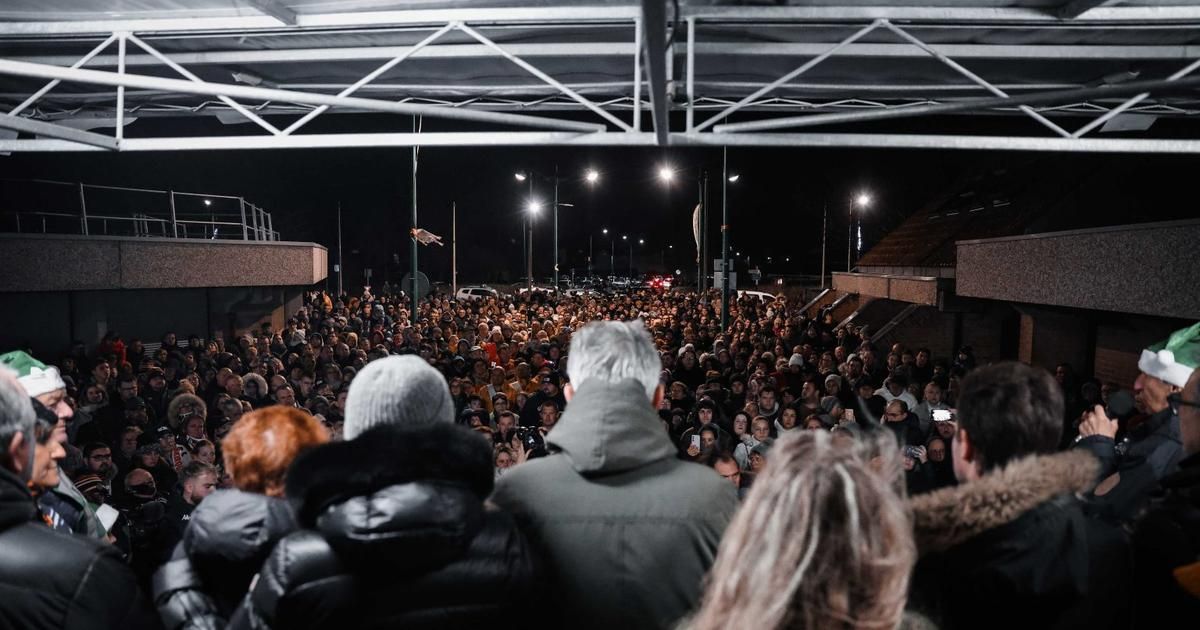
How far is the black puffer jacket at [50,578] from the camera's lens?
1.81m

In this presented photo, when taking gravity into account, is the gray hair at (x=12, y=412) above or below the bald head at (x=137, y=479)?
above

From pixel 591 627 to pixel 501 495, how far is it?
45 cm

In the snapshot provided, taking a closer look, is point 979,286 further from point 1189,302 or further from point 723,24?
point 723,24

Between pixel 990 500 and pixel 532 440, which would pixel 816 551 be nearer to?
pixel 990 500

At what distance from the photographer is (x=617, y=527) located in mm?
2037

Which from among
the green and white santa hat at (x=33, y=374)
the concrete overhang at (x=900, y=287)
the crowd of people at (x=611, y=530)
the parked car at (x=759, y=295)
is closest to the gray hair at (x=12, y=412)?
the crowd of people at (x=611, y=530)

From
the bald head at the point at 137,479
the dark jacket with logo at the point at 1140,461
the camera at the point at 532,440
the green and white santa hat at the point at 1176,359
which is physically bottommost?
the camera at the point at 532,440

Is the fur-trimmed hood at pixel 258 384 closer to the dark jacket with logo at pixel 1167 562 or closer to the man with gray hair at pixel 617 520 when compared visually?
the man with gray hair at pixel 617 520

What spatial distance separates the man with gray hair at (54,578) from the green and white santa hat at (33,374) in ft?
6.25

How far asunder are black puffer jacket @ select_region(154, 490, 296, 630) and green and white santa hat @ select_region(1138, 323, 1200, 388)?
3.88 meters

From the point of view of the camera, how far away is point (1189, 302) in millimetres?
8312

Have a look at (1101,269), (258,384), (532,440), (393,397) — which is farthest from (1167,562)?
(1101,269)

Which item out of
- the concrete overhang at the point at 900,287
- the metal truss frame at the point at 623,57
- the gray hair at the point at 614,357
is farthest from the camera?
the concrete overhang at the point at 900,287

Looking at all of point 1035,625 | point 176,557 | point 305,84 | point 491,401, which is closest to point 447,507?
point 176,557
